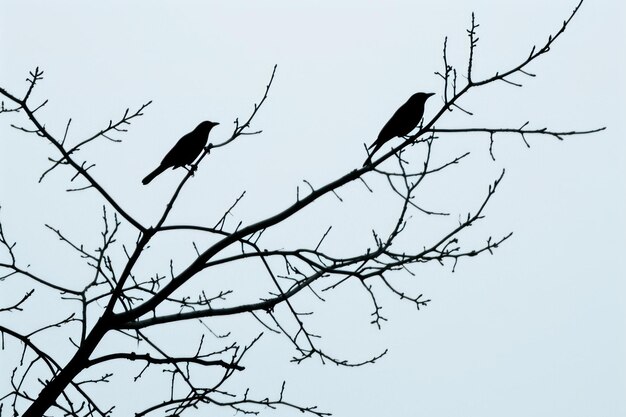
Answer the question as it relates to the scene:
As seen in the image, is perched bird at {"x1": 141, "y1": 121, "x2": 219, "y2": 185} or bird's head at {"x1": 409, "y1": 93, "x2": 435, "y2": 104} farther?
bird's head at {"x1": 409, "y1": 93, "x2": 435, "y2": 104}

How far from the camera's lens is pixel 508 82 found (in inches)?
189

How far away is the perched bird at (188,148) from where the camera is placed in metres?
7.31

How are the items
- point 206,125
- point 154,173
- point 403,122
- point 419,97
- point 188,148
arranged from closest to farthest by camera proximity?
point 188,148 < point 403,122 < point 206,125 < point 154,173 < point 419,97

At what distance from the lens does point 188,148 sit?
730 cm

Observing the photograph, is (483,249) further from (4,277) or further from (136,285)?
(4,277)

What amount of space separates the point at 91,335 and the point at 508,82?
2957 mm

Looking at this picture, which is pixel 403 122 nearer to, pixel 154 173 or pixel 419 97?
pixel 419 97

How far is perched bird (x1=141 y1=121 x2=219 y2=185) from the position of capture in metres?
7.31


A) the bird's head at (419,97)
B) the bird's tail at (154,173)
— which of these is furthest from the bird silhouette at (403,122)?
the bird's tail at (154,173)

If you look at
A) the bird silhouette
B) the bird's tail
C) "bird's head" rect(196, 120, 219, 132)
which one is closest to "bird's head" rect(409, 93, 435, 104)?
the bird silhouette

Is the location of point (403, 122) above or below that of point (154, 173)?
below

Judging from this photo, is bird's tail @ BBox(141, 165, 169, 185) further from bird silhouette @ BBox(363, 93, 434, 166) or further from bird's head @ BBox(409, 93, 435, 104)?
bird's head @ BBox(409, 93, 435, 104)

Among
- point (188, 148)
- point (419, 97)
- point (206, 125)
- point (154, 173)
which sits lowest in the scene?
point (188, 148)

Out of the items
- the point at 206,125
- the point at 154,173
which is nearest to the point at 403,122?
the point at 206,125
